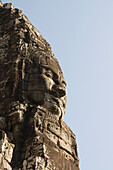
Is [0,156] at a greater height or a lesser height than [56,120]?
lesser

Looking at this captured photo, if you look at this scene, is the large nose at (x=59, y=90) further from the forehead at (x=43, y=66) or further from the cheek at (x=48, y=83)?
the forehead at (x=43, y=66)

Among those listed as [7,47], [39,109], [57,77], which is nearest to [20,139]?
[39,109]

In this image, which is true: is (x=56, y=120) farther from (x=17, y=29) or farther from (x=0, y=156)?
(x=17, y=29)

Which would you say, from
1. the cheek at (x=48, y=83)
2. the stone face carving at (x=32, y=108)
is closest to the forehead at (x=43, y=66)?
the stone face carving at (x=32, y=108)

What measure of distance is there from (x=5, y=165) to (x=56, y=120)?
10.2 ft

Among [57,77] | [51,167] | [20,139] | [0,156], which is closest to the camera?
[0,156]

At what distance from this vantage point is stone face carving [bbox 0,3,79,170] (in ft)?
33.9

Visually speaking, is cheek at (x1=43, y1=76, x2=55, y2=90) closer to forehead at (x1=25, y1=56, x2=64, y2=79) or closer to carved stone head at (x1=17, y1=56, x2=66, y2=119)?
carved stone head at (x1=17, y1=56, x2=66, y2=119)

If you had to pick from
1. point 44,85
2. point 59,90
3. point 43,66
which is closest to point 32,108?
point 44,85

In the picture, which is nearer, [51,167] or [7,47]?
[51,167]

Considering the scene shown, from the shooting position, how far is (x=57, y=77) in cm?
1312

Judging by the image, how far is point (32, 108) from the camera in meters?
11.7

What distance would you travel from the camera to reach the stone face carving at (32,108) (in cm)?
1034

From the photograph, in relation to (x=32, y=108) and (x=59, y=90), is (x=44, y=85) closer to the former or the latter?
(x=59, y=90)
